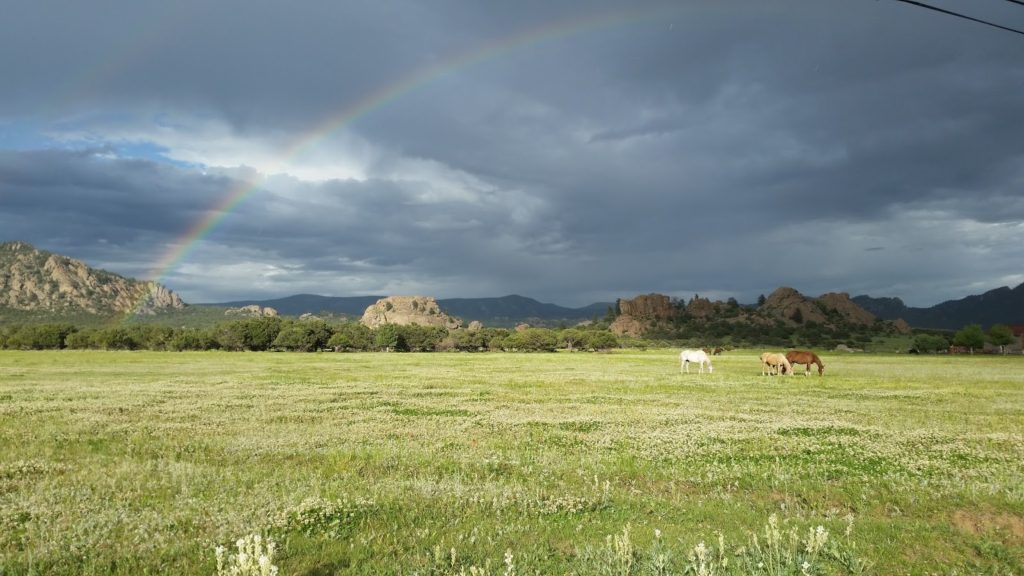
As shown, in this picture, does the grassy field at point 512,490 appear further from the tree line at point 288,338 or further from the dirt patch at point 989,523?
the tree line at point 288,338

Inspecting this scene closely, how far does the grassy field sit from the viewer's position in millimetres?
8125

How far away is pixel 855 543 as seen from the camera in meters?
8.80

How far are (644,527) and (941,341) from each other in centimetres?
19611

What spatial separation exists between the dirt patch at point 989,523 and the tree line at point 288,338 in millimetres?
157687

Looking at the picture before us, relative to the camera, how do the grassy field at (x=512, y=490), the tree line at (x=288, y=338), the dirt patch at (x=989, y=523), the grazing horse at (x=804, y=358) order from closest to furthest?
the grassy field at (x=512, y=490) < the dirt patch at (x=989, y=523) < the grazing horse at (x=804, y=358) < the tree line at (x=288, y=338)

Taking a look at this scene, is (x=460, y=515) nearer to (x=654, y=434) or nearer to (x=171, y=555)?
(x=171, y=555)

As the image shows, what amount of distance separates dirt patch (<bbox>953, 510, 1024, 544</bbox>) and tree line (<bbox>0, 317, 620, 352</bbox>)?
158 meters

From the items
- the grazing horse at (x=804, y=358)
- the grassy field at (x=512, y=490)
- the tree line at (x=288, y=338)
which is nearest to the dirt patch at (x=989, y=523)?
the grassy field at (x=512, y=490)

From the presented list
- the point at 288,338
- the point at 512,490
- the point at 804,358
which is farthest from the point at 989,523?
the point at 288,338

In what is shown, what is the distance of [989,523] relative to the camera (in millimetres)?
10422

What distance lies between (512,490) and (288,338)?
15504cm

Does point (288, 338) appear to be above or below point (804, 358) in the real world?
below

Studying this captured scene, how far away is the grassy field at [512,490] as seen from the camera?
812 centimetres

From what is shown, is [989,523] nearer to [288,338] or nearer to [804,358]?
[804,358]
